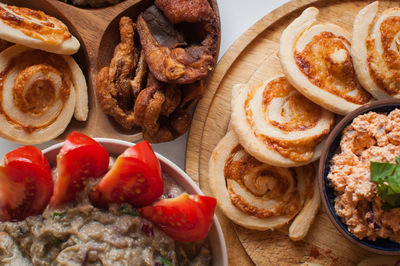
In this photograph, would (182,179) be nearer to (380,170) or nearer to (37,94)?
(380,170)

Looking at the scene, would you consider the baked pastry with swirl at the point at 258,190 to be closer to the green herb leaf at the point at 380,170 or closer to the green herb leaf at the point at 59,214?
the green herb leaf at the point at 380,170

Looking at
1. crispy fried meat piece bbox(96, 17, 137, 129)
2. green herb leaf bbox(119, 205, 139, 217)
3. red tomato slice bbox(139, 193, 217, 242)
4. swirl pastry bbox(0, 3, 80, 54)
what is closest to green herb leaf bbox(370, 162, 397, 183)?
red tomato slice bbox(139, 193, 217, 242)

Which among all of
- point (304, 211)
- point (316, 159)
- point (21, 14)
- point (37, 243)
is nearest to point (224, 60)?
point (316, 159)

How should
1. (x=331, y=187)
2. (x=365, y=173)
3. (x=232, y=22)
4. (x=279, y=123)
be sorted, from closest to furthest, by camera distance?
(x=365, y=173) → (x=331, y=187) → (x=279, y=123) → (x=232, y=22)

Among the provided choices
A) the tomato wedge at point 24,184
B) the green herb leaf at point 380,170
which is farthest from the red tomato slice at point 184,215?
the green herb leaf at point 380,170

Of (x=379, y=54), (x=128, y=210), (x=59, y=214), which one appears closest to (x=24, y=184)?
(x=59, y=214)
